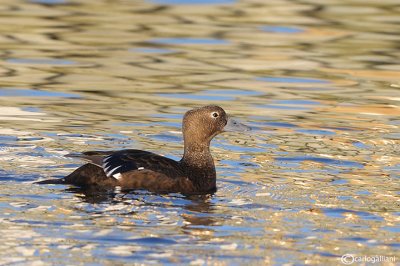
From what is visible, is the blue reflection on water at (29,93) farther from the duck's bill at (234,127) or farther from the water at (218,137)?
the duck's bill at (234,127)

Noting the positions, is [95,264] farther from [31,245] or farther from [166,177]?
[166,177]

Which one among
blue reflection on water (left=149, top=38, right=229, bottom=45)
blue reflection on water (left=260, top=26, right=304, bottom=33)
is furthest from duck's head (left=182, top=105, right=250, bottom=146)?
blue reflection on water (left=260, top=26, right=304, bottom=33)

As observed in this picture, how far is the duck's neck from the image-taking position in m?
12.1

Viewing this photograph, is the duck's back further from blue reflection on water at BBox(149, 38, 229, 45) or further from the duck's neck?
blue reflection on water at BBox(149, 38, 229, 45)

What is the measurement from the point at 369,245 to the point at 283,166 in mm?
3287

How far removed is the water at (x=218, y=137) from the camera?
9.80 metres

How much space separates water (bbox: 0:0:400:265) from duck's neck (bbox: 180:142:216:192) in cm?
19

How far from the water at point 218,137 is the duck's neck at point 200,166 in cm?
19

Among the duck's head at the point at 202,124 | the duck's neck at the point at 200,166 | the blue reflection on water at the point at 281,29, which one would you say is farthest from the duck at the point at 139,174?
the blue reflection on water at the point at 281,29

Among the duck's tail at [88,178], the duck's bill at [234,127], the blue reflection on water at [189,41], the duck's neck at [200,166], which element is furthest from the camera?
the blue reflection on water at [189,41]

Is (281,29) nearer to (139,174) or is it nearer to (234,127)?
(234,127)

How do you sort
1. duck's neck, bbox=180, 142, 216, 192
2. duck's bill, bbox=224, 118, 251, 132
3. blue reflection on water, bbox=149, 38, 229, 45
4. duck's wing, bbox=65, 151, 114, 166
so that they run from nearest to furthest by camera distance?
duck's wing, bbox=65, 151, 114, 166 → duck's neck, bbox=180, 142, 216, 192 → duck's bill, bbox=224, 118, 251, 132 → blue reflection on water, bbox=149, 38, 229, 45

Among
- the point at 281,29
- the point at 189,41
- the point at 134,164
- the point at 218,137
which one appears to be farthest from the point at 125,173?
the point at 281,29

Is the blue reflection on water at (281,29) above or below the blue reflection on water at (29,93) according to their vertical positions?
above
